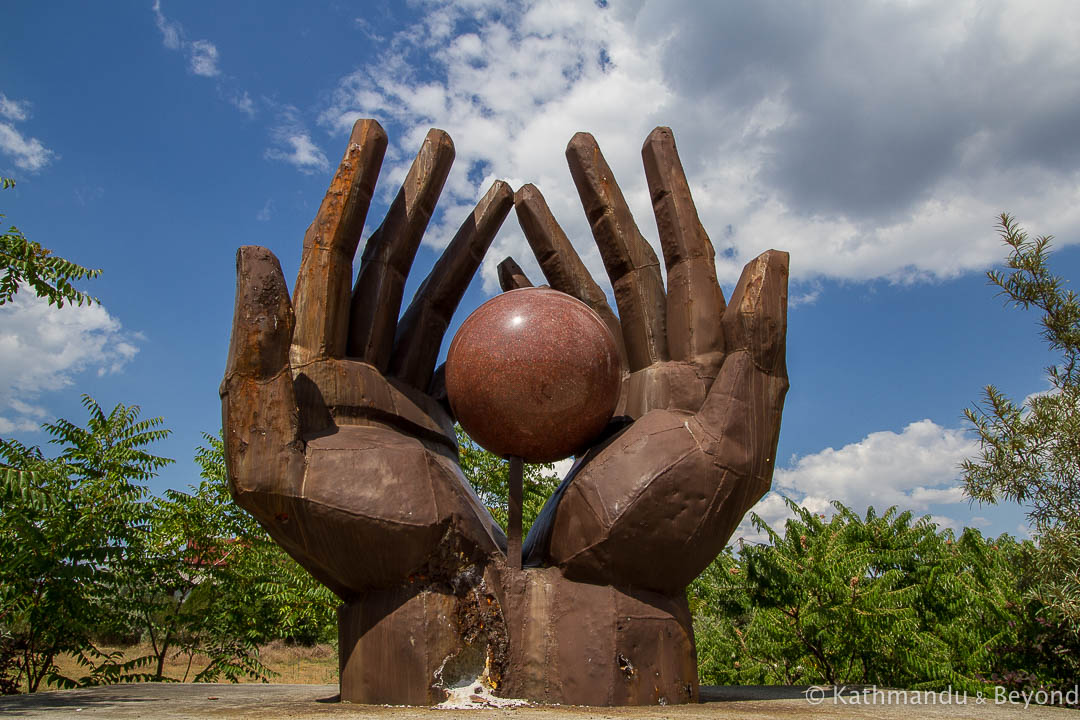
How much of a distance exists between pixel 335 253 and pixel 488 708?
4.25 m

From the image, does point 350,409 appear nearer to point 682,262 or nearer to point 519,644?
point 519,644

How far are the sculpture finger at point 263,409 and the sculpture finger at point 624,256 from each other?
11.5ft

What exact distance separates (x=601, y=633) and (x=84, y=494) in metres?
6.69

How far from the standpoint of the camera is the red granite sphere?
21.5 feet

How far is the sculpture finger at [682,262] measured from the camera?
7648 millimetres

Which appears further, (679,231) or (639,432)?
(679,231)

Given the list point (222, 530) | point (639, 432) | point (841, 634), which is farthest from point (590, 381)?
point (222, 530)

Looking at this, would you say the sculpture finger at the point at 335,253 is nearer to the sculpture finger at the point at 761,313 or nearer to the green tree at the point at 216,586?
the sculpture finger at the point at 761,313

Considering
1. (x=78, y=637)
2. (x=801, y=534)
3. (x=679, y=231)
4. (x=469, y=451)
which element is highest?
(x=679, y=231)

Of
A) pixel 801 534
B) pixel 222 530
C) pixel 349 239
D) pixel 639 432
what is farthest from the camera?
pixel 222 530

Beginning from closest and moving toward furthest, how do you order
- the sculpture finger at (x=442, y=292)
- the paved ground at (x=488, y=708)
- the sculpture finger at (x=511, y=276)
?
1. the paved ground at (x=488, y=708)
2. the sculpture finger at (x=442, y=292)
3. the sculpture finger at (x=511, y=276)

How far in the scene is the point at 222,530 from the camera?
11547mm

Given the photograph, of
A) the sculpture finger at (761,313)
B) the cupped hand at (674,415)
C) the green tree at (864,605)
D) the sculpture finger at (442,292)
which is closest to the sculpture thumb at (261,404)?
the sculpture finger at (442,292)

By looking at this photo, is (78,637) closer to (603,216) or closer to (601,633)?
(601,633)
